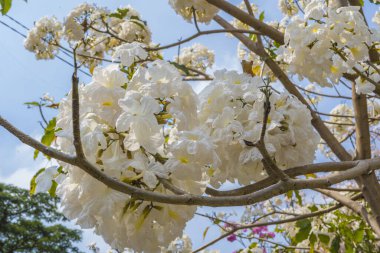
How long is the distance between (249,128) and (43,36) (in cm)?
340

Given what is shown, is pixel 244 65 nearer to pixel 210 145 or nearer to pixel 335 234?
pixel 210 145

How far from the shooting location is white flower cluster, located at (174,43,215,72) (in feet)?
14.2

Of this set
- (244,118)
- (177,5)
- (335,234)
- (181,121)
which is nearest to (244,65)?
(244,118)

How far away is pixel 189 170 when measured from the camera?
2.98ft

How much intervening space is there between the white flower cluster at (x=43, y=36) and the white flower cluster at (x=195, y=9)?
227cm

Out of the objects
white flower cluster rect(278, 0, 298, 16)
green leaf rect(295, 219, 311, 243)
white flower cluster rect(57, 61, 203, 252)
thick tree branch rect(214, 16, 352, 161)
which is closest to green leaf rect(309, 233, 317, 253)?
green leaf rect(295, 219, 311, 243)

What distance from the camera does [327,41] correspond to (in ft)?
4.59

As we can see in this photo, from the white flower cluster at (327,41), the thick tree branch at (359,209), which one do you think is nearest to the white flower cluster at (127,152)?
the white flower cluster at (327,41)

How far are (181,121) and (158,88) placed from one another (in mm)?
93

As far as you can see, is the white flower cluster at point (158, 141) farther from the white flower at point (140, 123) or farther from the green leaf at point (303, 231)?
the green leaf at point (303, 231)

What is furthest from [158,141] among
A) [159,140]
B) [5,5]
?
[5,5]

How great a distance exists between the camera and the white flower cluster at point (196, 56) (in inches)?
171

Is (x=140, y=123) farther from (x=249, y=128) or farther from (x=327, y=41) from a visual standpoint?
(x=327, y=41)

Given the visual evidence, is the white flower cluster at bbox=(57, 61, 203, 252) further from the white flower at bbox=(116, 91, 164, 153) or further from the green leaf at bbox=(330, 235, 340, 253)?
the green leaf at bbox=(330, 235, 340, 253)
